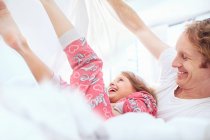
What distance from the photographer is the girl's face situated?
0.84 metres

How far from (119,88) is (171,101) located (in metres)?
0.18

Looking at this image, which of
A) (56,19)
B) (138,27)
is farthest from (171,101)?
(56,19)

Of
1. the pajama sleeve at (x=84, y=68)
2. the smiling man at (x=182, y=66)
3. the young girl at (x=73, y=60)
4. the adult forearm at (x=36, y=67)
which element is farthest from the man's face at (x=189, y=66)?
the adult forearm at (x=36, y=67)

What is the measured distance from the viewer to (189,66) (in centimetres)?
65

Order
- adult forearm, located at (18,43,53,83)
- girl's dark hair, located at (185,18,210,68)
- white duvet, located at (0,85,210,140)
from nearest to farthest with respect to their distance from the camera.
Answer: white duvet, located at (0,85,210,140), adult forearm, located at (18,43,53,83), girl's dark hair, located at (185,18,210,68)

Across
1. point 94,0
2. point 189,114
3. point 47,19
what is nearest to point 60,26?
point 47,19

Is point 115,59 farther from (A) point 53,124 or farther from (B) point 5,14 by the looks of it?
(A) point 53,124

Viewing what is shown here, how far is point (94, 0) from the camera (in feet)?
2.48

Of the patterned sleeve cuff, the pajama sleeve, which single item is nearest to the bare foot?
the pajama sleeve

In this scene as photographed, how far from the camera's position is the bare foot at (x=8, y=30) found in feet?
1.57

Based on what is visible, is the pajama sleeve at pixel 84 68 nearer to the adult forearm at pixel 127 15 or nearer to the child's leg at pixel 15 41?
the child's leg at pixel 15 41

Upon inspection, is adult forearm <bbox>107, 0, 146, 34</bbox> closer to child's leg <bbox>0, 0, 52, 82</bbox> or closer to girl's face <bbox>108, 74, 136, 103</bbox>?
girl's face <bbox>108, 74, 136, 103</bbox>

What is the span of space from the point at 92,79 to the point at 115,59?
0.26 m

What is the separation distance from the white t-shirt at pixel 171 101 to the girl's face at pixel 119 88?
97 mm
